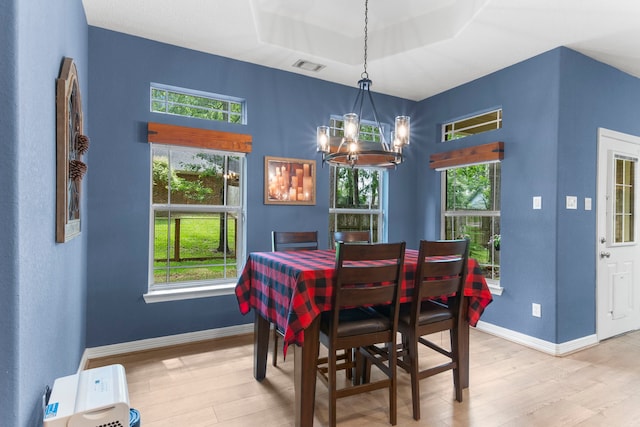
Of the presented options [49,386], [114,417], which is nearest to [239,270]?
[49,386]

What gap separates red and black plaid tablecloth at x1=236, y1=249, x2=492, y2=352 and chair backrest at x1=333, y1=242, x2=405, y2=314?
8 centimetres

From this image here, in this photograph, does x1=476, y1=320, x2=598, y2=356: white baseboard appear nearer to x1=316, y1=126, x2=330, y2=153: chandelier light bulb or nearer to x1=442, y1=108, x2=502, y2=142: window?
x1=442, y1=108, x2=502, y2=142: window

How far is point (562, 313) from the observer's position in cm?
313

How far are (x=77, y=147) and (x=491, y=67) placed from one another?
12.2 feet

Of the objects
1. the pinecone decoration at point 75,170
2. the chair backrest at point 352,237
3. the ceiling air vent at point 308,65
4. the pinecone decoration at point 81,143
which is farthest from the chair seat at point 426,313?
the ceiling air vent at point 308,65

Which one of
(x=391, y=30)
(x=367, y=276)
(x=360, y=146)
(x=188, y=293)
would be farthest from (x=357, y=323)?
(x=391, y=30)

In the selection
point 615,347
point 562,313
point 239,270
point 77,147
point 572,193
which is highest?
point 77,147

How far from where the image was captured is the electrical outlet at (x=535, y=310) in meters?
3.22

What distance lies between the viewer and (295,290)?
6.02 ft

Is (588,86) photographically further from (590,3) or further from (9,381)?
(9,381)

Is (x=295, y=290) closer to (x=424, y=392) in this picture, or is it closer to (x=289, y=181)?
(x=424, y=392)

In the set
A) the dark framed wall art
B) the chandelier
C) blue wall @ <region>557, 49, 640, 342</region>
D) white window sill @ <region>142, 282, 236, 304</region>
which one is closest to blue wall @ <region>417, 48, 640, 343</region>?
blue wall @ <region>557, 49, 640, 342</region>

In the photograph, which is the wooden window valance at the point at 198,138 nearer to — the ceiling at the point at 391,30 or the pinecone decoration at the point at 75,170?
the ceiling at the point at 391,30

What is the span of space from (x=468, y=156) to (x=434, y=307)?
216cm
